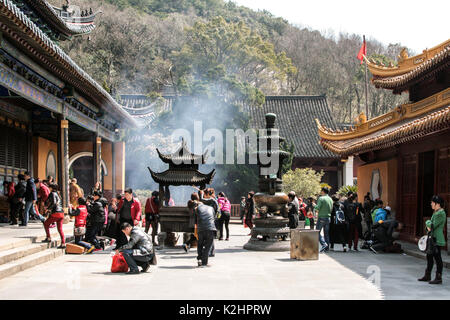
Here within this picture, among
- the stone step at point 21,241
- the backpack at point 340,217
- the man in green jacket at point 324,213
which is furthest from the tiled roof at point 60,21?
the backpack at point 340,217

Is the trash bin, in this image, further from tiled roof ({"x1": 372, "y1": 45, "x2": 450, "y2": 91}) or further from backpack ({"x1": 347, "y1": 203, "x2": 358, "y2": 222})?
tiled roof ({"x1": 372, "y1": 45, "x2": 450, "y2": 91})

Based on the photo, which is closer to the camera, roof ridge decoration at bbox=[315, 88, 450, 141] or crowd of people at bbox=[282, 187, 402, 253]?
crowd of people at bbox=[282, 187, 402, 253]

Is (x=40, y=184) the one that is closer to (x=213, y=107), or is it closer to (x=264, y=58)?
(x=213, y=107)

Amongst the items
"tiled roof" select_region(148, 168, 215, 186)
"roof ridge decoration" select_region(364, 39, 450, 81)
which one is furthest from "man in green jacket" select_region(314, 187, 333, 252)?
"roof ridge decoration" select_region(364, 39, 450, 81)

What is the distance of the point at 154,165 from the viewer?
31.1 meters

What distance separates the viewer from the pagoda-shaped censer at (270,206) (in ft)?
46.2

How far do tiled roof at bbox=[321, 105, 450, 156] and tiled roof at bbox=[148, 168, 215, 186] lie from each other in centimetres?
511

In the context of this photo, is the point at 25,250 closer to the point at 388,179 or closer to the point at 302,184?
the point at 388,179

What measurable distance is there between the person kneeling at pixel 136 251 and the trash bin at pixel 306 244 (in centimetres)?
351

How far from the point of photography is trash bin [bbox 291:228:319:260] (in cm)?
1169

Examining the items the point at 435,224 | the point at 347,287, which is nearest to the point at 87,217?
the point at 347,287

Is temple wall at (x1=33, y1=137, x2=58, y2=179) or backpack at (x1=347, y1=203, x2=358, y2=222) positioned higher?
temple wall at (x1=33, y1=137, x2=58, y2=179)

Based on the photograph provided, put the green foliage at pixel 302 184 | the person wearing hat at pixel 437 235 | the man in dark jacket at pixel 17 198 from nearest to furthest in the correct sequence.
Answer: the person wearing hat at pixel 437 235, the man in dark jacket at pixel 17 198, the green foliage at pixel 302 184

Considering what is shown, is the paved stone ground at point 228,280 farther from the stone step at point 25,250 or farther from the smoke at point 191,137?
the smoke at point 191,137
